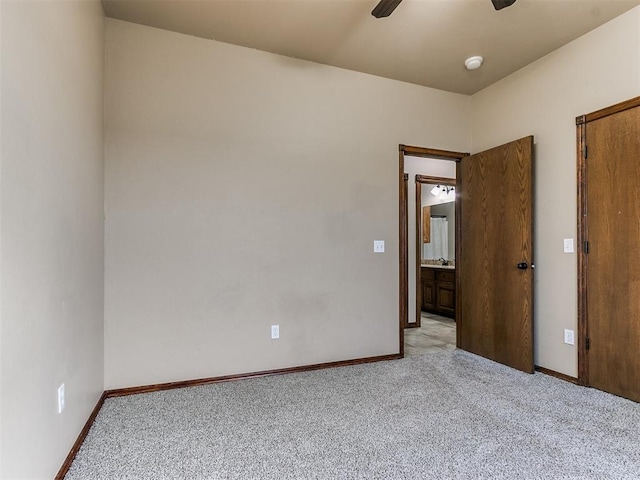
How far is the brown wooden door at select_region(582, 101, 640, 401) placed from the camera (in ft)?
7.89

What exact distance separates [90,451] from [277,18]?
285 cm

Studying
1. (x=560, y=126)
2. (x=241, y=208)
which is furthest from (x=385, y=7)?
(x=560, y=126)

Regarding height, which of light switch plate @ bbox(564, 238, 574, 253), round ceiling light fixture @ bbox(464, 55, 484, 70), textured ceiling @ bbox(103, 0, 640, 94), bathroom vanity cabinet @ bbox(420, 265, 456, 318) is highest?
textured ceiling @ bbox(103, 0, 640, 94)

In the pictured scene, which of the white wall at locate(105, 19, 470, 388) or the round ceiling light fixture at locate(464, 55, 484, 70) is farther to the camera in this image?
the round ceiling light fixture at locate(464, 55, 484, 70)

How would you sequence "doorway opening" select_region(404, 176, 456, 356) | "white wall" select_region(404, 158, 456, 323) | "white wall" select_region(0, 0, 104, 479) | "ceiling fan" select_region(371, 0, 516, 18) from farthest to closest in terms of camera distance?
"white wall" select_region(404, 158, 456, 323)
"doorway opening" select_region(404, 176, 456, 356)
"ceiling fan" select_region(371, 0, 516, 18)
"white wall" select_region(0, 0, 104, 479)

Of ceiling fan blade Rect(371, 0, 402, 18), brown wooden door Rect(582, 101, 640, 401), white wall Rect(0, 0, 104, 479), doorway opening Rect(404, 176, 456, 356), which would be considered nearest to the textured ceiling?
ceiling fan blade Rect(371, 0, 402, 18)

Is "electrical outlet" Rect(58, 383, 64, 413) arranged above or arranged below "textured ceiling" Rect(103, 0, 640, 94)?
below

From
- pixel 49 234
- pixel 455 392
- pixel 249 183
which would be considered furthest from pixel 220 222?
pixel 455 392

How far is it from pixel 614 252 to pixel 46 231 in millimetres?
3344

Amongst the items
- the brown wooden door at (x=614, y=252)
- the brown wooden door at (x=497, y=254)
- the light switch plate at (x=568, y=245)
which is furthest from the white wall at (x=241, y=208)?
the brown wooden door at (x=614, y=252)

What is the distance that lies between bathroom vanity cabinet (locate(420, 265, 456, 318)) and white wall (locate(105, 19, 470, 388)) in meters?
2.29

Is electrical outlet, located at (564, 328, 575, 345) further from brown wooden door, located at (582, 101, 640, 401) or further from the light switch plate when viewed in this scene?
the light switch plate

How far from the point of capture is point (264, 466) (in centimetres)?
169

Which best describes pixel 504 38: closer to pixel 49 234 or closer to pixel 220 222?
pixel 220 222
